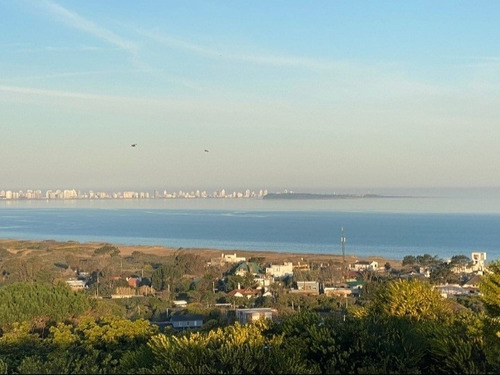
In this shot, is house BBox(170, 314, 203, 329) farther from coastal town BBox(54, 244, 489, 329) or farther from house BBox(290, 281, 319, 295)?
house BBox(290, 281, 319, 295)

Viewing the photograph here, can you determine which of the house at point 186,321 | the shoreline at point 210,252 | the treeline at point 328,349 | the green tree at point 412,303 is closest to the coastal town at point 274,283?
the house at point 186,321

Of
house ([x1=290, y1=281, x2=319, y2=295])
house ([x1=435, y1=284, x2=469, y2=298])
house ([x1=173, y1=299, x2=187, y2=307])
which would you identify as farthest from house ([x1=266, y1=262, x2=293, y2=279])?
house ([x1=435, y1=284, x2=469, y2=298])

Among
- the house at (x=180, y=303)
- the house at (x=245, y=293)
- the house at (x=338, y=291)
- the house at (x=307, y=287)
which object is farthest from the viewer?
the house at (x=307, y=287)

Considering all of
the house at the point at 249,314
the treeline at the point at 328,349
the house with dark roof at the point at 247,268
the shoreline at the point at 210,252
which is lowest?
the shoreline at the point at 210,252

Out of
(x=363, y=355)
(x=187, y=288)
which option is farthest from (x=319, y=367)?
(x=187, y=288)

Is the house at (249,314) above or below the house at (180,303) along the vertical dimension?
above

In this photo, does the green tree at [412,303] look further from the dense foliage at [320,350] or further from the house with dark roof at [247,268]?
the house with dark roof at [247,268]

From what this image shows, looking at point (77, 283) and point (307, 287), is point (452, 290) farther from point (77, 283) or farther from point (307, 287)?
point (77, 283)

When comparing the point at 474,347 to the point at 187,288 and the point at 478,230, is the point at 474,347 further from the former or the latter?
the point at 478,230
